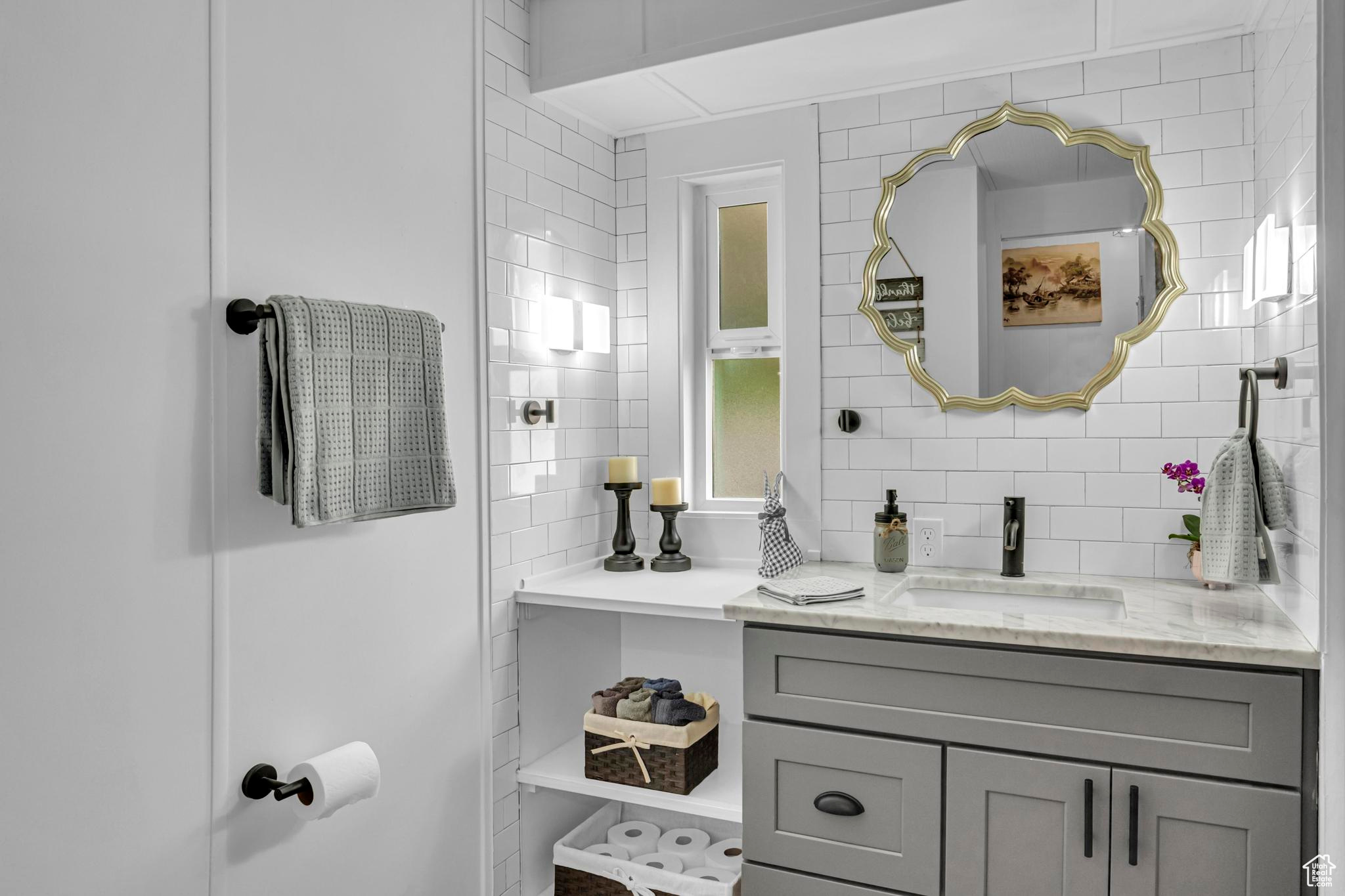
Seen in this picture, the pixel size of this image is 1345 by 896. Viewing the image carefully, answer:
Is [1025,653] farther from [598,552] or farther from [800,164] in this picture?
[800,164]

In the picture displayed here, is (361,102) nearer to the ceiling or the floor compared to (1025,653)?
nearer to the ceiling

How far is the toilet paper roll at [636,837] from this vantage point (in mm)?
2336

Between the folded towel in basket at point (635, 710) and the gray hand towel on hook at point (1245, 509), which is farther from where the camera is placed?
the folded towel in basket at point (635, 710)

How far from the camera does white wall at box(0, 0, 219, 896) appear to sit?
1.14 meters

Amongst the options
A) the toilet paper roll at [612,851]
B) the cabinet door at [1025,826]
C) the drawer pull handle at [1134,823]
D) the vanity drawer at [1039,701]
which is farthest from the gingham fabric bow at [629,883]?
the drawer pull handle at [1134,823]

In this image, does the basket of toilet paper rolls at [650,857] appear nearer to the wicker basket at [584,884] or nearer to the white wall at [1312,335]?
the wicker basket at [584,884]

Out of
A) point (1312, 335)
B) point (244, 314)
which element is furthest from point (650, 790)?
point (1312, 335)

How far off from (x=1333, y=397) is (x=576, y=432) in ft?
5.69

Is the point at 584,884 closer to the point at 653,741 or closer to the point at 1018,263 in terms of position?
the point at 653,741

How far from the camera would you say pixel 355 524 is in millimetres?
1666

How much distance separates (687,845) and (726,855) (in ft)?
0.43

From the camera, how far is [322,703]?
1585mm

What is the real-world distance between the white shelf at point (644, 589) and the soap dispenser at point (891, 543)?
33 cm

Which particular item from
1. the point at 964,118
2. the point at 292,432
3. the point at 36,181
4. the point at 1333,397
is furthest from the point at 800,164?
the point at 36,181
